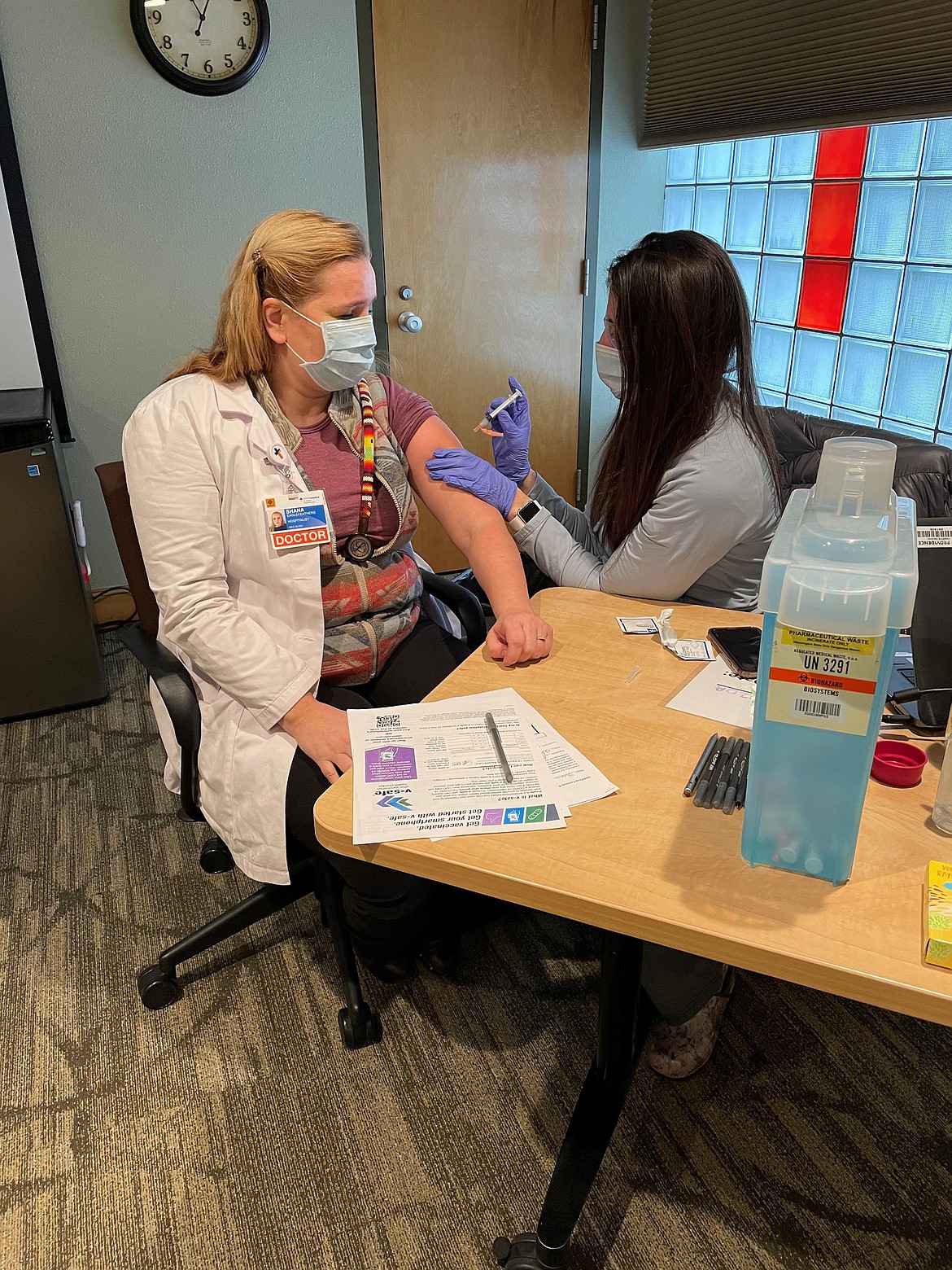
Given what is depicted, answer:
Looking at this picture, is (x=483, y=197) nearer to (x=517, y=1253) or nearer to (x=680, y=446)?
(x=680, y=446)

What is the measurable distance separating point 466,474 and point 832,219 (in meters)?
1.98

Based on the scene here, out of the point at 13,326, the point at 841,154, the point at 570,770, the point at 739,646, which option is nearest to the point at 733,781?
the point at 570,770

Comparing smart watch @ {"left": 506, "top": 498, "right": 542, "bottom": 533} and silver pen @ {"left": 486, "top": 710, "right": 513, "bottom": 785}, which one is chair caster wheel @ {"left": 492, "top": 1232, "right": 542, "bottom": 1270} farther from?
smart watch @ {"left": 506, "top": 498, "right": 542, "bottom": 533}

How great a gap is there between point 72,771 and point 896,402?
8.87 feet

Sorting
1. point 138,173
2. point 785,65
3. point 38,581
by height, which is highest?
point 785,65

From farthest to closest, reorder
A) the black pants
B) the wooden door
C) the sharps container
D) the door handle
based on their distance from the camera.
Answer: the door handle → the wooden door → the black pants → the sharps container

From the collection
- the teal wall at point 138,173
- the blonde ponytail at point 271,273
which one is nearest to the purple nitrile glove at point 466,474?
the blonde ponytail at point 271,273

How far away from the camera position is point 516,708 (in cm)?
124

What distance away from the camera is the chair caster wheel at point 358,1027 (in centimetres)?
161

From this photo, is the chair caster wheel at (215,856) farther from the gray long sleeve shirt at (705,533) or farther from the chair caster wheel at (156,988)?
the gray long sleeve shirt at (705,533)

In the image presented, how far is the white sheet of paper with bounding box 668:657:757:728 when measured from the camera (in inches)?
47.8

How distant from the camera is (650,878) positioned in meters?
0.92

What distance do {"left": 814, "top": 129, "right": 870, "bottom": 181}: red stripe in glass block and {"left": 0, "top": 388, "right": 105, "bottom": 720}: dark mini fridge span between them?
2532mm

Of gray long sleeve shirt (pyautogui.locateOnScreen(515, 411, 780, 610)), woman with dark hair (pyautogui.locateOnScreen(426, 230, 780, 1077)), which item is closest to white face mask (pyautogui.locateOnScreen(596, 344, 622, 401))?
woman with dark hair (pyautogui.locateOnScreen(426, 230, 780, 1077))
